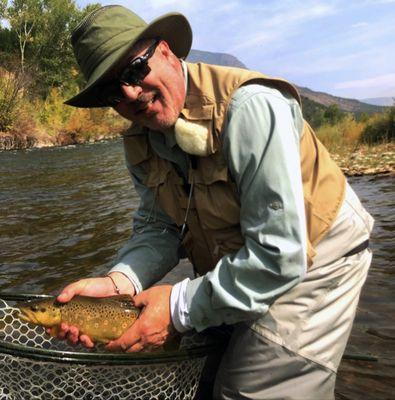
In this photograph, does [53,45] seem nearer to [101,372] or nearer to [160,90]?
[160,90]

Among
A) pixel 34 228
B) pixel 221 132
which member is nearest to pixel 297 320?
pixel 221 132

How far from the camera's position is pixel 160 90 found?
2451 mm

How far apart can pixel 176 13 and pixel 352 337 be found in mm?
2958

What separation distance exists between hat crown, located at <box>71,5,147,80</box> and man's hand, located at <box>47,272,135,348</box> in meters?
1.18

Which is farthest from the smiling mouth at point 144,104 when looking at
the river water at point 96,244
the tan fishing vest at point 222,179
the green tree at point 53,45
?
the green tree at point 53,45

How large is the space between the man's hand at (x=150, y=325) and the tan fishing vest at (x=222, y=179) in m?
0.38

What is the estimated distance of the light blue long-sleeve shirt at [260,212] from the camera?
209 centimetres

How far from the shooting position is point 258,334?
2412 mm

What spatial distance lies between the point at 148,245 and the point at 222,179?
1019mm

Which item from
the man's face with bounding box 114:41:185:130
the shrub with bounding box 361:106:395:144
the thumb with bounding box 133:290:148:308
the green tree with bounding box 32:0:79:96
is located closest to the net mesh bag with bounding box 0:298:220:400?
the thumb with bounding box 133:290:148:308

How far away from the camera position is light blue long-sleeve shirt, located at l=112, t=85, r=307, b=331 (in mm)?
2086

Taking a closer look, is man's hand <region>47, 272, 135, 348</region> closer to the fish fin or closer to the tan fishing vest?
the fish fin

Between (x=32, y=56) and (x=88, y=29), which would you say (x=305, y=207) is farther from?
(x=32, y=56)

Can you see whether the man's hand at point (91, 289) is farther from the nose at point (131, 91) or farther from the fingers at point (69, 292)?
the nose at point (131, 91)
